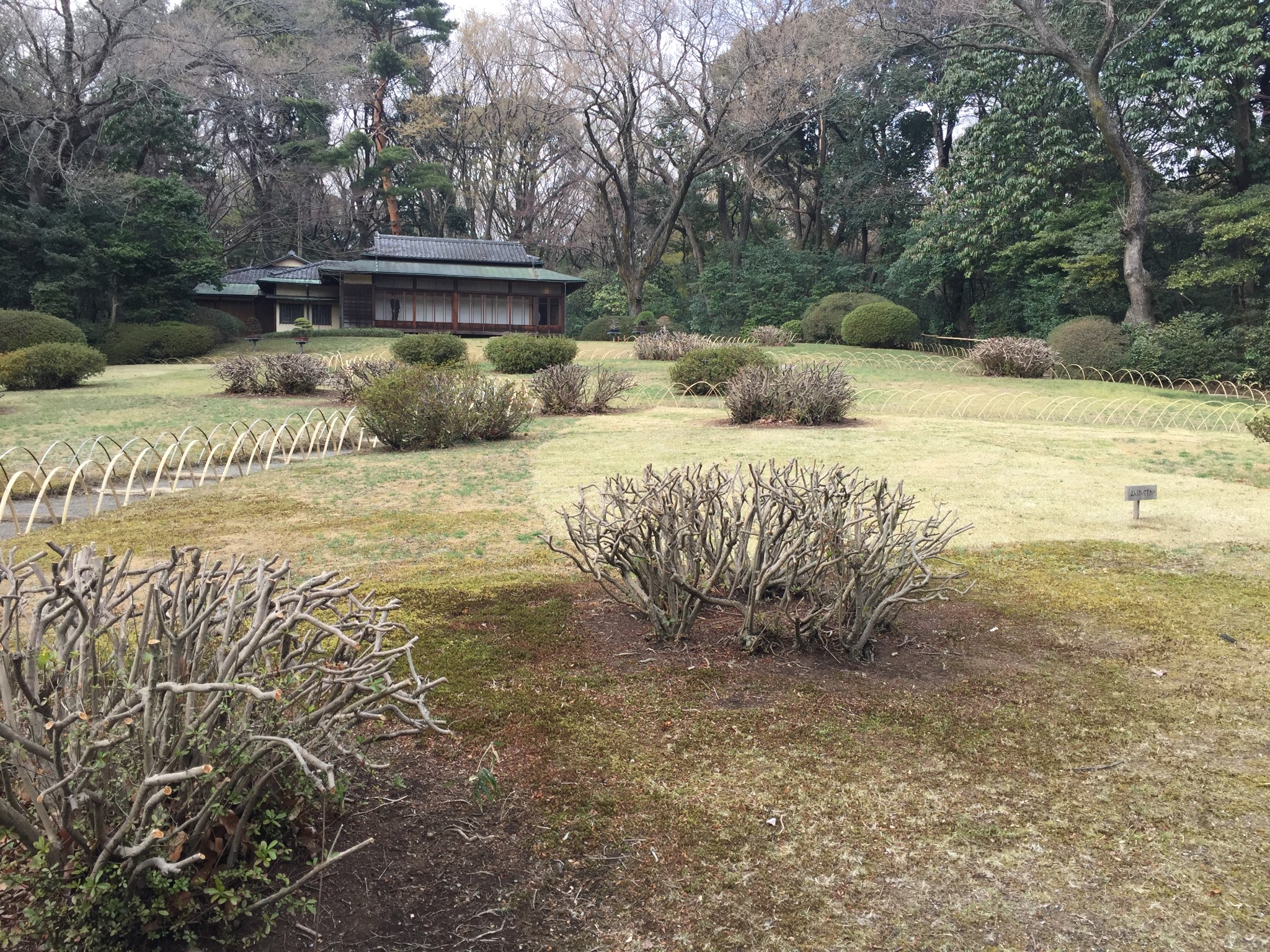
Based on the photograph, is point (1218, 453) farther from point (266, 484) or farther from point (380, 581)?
point (266, 484)

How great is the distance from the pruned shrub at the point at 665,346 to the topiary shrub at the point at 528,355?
A: 3.19m

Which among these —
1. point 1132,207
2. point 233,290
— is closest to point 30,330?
point 233,290

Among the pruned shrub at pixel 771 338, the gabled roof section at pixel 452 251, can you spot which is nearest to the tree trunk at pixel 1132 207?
the pruned shrub at pixel 771 338

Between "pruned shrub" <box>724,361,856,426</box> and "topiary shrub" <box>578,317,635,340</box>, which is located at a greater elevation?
"topiary shrub" <box>578,317,635,340</box>

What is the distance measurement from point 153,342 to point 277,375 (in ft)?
33.7

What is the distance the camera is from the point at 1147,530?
6.44 m

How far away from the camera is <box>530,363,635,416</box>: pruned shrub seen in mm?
13977

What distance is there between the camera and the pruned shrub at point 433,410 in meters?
10.5

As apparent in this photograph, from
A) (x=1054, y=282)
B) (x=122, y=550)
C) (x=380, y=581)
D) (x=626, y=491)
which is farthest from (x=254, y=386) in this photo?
(x=1054, y=282)

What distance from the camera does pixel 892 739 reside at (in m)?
3.13

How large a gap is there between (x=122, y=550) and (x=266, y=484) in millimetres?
2614

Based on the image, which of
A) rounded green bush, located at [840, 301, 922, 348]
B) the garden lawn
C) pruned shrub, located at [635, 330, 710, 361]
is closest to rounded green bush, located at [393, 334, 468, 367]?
pruned shrub, located at [635, 330, 710, 361]

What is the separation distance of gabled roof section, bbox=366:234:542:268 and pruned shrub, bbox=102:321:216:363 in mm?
9181

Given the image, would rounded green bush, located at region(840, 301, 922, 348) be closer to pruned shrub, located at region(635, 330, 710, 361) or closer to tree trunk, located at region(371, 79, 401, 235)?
pruned shrub, located at region(635, 330, 710, 361)
